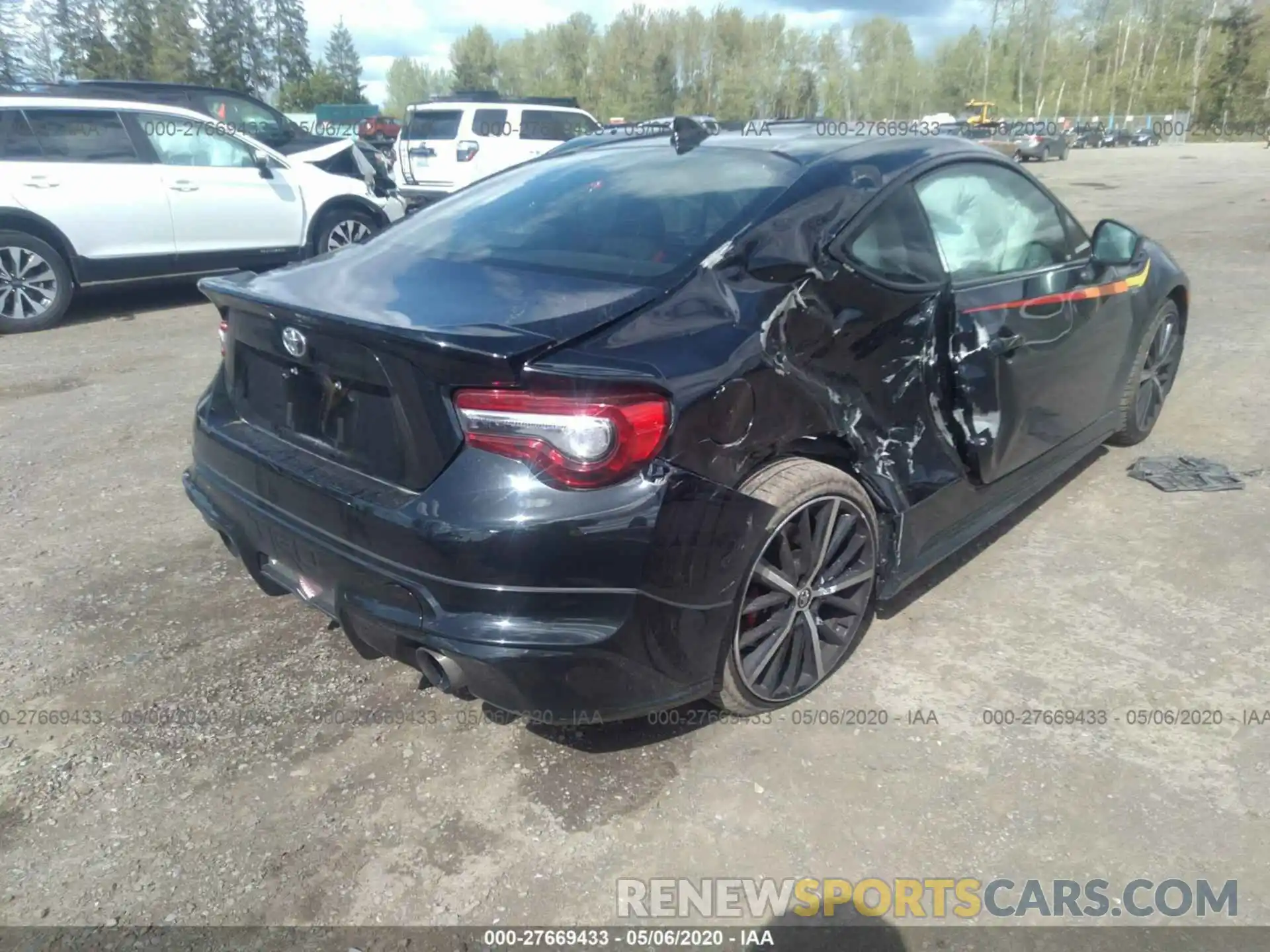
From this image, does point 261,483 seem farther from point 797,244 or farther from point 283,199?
point 283,199

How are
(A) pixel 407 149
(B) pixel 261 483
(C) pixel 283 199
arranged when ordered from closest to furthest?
(B) pixel 261 483, (C) pixel 283 199, (A) pixel 407 149

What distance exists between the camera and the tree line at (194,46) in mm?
48656

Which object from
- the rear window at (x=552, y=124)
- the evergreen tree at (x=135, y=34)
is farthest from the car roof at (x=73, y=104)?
the evergreen tree at (x=135, y=34)

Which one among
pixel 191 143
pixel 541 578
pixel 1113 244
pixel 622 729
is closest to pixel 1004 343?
pixel 1113 244

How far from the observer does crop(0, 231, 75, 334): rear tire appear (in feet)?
24.9

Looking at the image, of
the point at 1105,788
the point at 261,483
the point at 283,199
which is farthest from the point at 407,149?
the point at 1105,788

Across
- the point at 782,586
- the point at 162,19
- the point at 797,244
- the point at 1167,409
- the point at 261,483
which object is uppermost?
the point at 162,19

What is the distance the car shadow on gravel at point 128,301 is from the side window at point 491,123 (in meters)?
6.25

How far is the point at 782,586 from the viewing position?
2674mm

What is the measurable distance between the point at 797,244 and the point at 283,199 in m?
7.83

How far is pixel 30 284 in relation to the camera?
7.68 metres

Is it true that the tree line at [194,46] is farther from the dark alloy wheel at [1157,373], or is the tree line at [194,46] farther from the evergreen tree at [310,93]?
the dark alloy wheel at [1157,373]

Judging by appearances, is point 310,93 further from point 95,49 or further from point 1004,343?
point 1004,343

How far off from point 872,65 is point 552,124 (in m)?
76.1
